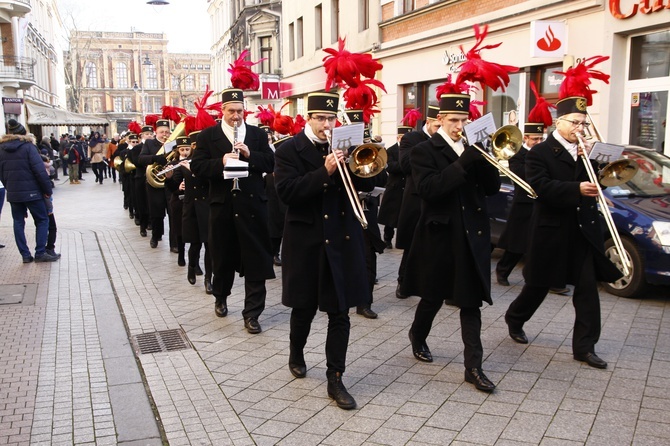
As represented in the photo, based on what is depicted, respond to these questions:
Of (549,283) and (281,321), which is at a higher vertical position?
(549,283)

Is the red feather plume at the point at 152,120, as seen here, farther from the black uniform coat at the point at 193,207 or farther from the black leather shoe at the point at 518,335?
the black leather shoe at the point at 518,335

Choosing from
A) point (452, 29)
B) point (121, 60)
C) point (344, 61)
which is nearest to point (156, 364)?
point (344, 61)

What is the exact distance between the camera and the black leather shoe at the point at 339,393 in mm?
4578

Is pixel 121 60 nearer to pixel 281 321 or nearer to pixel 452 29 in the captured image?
pixel 452 29

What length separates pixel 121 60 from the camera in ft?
324

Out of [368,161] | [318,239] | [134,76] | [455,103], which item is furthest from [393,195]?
[134,76]

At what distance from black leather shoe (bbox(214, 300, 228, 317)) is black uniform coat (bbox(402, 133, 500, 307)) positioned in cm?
270

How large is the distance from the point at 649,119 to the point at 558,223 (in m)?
8.57

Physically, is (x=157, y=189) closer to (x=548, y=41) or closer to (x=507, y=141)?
(x=507, y=141)

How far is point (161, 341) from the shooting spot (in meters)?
6.22

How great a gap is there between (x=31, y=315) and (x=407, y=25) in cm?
1596

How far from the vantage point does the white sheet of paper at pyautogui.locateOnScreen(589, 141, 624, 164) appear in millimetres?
5176

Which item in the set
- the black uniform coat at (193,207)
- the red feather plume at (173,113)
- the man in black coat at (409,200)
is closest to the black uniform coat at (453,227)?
the man in black coat at (409,200)

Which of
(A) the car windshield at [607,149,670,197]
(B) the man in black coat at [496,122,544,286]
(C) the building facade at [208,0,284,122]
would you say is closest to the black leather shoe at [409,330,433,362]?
(B) the man in black coat at [496,122,544,286]
